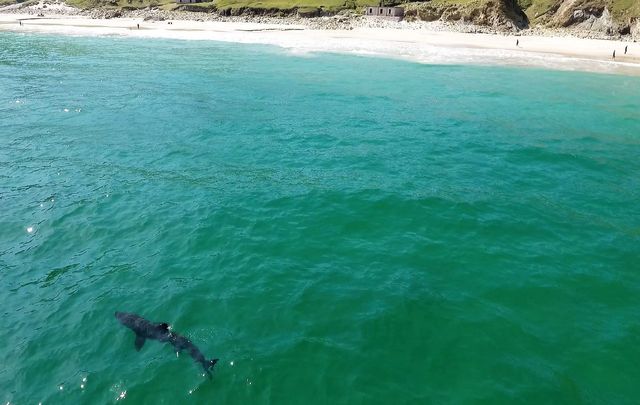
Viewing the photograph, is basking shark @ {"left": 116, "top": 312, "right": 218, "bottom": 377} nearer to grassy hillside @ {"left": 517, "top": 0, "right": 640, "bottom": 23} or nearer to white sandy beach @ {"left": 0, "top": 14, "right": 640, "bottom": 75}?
white sandy beach @ {"left": 0, "top": 14, "right": 640, "bottom": 75}

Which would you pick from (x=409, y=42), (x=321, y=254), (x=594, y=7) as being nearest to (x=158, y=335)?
(x=321, y=254)

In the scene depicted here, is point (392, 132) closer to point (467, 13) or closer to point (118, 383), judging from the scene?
point (118, 383)

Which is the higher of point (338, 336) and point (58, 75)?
point (58, 75)

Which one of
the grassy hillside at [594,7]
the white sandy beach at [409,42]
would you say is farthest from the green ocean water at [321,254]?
the grassy hillside at [594,7]

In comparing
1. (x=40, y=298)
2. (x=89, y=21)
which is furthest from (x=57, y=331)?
(x=89, y=21)

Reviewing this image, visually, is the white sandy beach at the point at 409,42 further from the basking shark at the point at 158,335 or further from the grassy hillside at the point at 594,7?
the basking shark at the point at 158,335

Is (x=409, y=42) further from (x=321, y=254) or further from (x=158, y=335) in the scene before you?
(x=158, y=335)
